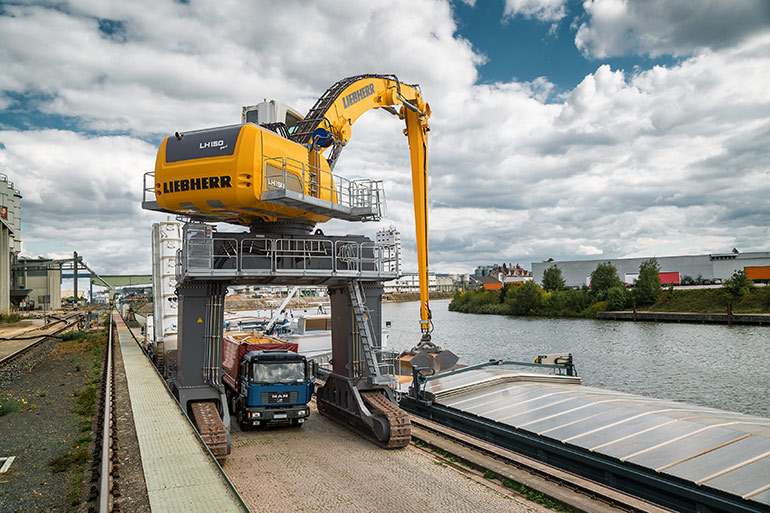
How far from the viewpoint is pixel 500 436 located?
47.0ft

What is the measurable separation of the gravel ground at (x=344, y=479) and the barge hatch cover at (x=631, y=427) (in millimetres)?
2878

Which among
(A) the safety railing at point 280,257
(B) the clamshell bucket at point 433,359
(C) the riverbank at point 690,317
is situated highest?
(A) the safety railing at point 280,257

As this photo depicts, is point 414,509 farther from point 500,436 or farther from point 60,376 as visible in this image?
point 60,376

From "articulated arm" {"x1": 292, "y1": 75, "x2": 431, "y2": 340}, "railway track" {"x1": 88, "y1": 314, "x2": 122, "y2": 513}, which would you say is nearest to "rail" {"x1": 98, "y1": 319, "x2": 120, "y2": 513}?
"railway track" {"x1": 88, "y1": 314, "x2": 122, "y2": 513}

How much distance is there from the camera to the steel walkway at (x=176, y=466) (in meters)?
6.84

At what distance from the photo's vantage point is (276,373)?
612 inches

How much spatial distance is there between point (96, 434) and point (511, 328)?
5956 centimetres

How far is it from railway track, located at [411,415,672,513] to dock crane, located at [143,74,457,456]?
156cm

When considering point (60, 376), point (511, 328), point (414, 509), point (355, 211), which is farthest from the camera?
point (511, 328)

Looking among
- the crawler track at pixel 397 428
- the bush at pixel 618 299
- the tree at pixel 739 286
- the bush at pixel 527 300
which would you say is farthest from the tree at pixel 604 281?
the crawler track at pixel 397 428

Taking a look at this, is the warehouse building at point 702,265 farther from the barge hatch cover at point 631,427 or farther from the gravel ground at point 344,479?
the gravel ground at point 344,479

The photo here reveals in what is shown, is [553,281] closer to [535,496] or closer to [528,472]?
[528,472]

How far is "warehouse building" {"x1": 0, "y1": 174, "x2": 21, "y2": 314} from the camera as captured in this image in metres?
57.7

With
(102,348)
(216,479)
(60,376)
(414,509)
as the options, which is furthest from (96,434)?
(102,348)
